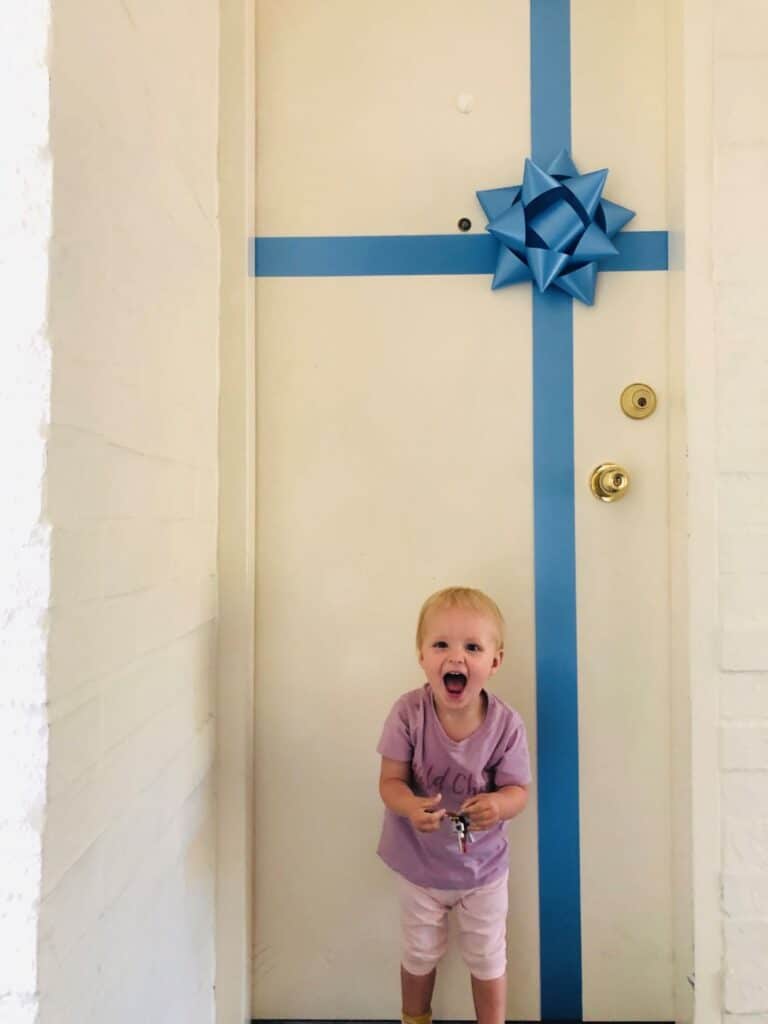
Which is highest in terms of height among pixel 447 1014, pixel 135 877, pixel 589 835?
pixel 135 877

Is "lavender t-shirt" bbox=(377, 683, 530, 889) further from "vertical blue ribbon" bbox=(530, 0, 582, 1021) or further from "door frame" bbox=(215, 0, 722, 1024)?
"door frame" bbox=(215, 0, 722, 1024)

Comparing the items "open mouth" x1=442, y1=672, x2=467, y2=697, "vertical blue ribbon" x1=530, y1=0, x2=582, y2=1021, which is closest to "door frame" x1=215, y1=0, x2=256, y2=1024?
"open mouth" x1=442, y1=672, x2=467, y2=697

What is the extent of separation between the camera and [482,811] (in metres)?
1.23

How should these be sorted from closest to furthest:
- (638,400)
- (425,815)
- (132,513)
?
(132,513)
(425,815)
(638,400)

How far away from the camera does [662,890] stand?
56.6 inches

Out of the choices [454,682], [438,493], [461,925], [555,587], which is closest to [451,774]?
[454,682]

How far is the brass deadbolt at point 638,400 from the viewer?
4.72 feet

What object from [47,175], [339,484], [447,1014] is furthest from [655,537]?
[47,175]

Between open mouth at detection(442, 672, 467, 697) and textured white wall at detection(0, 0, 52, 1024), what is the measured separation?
27.8 inches

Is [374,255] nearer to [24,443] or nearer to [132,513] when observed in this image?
[132,513]

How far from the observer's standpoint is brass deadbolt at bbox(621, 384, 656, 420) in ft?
Result: 4.72

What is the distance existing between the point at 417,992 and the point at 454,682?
1.87 ft

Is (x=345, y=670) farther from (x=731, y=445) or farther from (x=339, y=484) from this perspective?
(x=731, y=445)

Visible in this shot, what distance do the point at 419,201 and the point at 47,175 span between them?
0.87 metres
